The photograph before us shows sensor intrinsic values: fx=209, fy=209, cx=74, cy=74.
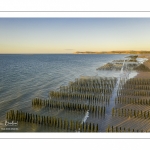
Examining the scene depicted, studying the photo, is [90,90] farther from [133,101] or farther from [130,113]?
[130,113]

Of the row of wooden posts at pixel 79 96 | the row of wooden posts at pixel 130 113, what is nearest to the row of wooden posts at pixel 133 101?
the row of wooden posts at pixel 79 96

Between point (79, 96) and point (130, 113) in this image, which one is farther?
point (79, 96)

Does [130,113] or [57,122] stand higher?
[130,113]

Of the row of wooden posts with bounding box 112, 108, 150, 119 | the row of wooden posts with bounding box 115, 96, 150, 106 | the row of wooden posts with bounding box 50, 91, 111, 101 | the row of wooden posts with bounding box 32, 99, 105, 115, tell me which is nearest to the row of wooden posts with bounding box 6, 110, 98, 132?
the row of wooden posts with bounding box 32, 99, 105, 115

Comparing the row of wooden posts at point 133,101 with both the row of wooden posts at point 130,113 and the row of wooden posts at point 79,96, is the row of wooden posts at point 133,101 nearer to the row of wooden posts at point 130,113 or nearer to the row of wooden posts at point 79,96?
the row of wooden posts at point 79,96

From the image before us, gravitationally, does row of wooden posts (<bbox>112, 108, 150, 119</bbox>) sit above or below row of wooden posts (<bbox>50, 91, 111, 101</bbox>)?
below

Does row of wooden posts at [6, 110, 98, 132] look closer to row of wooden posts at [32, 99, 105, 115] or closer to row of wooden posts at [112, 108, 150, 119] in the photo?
row of wooden posts at [32, 99, 105, 115]

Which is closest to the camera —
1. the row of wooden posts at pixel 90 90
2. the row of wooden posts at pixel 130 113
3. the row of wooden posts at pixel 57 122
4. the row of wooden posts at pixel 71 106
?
the row of wooden posts at pixel 57 122

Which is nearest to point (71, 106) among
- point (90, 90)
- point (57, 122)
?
point (57, 122)

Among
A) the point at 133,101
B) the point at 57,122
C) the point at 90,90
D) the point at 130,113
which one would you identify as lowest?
the point at 57,122

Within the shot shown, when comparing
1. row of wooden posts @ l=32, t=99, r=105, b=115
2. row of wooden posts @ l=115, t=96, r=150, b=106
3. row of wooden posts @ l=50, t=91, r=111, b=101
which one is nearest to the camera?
row of wooden posts @ l=32, t=99, r=105, b=115
